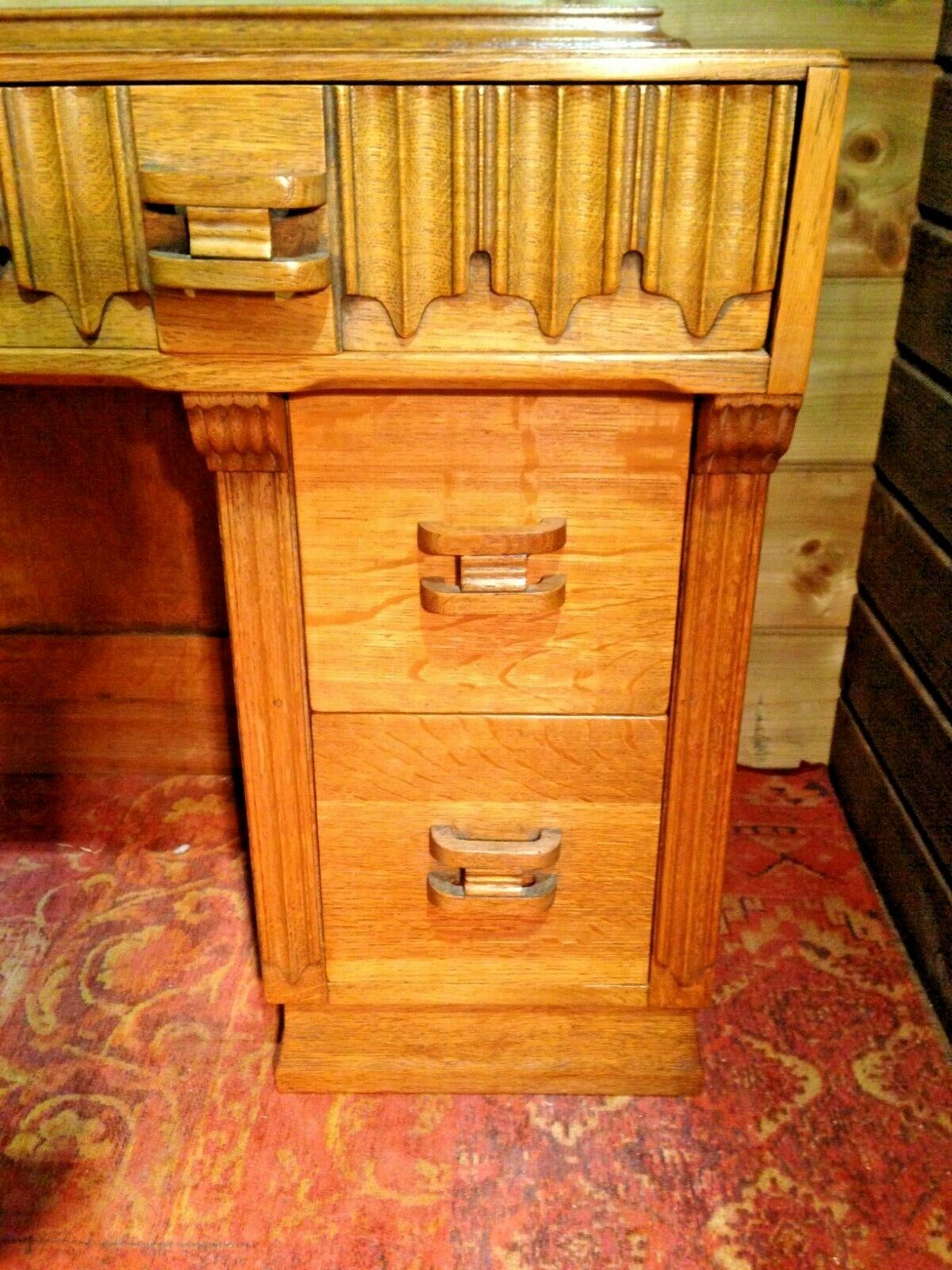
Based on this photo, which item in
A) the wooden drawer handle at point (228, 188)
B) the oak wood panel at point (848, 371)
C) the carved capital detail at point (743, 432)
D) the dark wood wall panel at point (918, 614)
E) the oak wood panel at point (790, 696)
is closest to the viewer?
the wooden drawer handle at point (228, 188)

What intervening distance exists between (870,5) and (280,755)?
992 mm

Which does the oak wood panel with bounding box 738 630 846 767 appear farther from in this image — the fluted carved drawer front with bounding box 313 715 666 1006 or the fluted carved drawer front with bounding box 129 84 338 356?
the fluted carved drawer front with bounding box 129 84 338 356

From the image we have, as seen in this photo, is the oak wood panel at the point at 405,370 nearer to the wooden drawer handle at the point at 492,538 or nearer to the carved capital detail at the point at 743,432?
the carved capital detail at the point at 743,432

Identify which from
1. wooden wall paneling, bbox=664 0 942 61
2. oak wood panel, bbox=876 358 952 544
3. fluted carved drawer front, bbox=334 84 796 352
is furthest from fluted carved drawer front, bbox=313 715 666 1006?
wooden wall paneling, bbox=664 0 942 61

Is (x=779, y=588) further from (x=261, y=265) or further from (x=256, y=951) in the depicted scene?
(x=261, y=265)

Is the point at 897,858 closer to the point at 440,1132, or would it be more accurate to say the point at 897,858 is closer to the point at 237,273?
the point at 440,1132

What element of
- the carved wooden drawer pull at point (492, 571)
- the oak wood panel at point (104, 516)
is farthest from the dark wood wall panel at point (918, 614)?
the oak wood panel at point (104, 516)

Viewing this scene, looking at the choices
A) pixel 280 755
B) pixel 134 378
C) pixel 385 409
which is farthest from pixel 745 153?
pixel 280 755

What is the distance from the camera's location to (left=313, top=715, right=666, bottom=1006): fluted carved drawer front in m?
0.98

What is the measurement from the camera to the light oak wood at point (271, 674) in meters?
0.87

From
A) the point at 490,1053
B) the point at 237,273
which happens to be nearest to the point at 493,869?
the point at 490,1053

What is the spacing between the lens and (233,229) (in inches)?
29.5

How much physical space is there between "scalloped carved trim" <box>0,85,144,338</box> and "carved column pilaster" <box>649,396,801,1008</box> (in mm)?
436

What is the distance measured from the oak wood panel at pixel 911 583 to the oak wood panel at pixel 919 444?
2 centimetres
